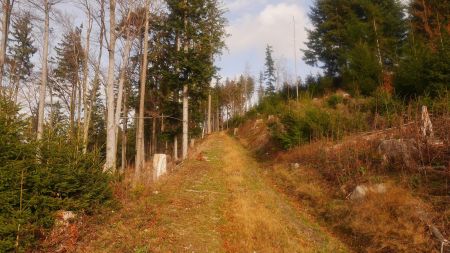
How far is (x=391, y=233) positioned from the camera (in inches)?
283

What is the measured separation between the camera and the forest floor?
675 cm

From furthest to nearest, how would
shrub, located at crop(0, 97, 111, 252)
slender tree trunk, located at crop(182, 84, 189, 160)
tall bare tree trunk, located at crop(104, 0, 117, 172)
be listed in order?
slender tree trunk, located at crop(182, 84, 189, 160) → tall bare tree trunk, located at crop(104, 0, 117, 172) → shrub, located at crop(0, 97, 111, 252)

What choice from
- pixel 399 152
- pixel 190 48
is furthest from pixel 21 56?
pixel 399 152

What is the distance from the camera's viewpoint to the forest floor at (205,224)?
6.75 m

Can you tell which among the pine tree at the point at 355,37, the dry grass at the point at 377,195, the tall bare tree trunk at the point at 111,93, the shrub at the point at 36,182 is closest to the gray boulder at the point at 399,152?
the dry grass at the point at 377,195

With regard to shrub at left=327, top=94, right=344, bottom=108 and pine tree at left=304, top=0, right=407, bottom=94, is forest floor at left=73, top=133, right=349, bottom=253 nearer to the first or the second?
shrub at left=327, top=94, right=344, bottom=108

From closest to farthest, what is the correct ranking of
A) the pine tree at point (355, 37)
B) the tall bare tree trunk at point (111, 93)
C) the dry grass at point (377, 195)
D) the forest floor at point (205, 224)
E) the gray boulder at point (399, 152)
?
the forest floor at point (205, 224)
the dry grass at point (377, 195)
the gray boulder at point (399, 152)
the tall bare tree trunk at point (111, 93)
the pine tree at point (355, 37)

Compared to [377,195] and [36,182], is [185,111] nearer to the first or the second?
[377,195]

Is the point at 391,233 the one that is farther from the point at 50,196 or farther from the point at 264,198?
the point at 50,196

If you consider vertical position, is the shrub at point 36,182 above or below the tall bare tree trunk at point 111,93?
below

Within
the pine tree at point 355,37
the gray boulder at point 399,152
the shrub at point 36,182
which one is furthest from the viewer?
the pine tree at point 355,37

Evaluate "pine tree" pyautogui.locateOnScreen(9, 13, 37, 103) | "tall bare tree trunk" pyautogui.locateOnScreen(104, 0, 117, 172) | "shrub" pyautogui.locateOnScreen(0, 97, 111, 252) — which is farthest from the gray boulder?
"pine tree" pyautogui.locateOnScreen(9, 13, 37, 103)

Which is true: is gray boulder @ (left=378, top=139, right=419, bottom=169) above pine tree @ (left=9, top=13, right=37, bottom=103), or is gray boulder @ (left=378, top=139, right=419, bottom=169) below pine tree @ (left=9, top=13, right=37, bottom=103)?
below

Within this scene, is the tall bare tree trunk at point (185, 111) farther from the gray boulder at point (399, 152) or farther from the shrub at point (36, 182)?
the gray boulder at point (399, 152)
